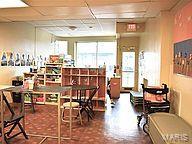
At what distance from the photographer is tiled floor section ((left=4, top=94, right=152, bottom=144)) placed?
3.87 metres

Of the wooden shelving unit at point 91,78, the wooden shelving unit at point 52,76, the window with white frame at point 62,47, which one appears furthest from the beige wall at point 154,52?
the window with white frame at point 62,47

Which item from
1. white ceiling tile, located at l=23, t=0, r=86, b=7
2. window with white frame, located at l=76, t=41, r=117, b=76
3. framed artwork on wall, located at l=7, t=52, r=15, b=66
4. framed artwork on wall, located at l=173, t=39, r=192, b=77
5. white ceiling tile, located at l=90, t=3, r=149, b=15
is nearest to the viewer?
framed artwork on wall, located at l=173, t=39, r=192, b=77

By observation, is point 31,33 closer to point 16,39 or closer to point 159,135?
point 16,39

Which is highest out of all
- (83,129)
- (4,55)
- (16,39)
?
(16,39)

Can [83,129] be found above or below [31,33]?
below

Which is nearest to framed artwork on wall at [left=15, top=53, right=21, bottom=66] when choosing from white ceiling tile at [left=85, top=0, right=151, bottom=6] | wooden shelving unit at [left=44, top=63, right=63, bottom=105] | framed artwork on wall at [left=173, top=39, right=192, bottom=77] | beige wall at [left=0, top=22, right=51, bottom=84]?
beige wall at [left=0, top=22, right=51, bottom=84]

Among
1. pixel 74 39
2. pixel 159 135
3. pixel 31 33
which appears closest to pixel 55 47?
pixel 74 39

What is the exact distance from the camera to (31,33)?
802cm

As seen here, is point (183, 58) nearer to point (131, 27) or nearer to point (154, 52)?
point (154, 52)

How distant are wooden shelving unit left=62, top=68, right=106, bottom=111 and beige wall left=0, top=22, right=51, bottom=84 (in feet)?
5.85

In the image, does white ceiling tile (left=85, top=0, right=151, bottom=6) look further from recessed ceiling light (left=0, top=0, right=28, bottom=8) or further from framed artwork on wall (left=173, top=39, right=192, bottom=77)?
recessed ceiling light (left=0, top=0, right=28, bottom=8)

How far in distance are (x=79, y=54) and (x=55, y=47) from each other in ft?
4.48

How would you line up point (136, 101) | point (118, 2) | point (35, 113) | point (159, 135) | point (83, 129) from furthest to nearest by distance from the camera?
point (136, 101), point (35, 113), point (83, 129), point (118, 2), point (159, 135)

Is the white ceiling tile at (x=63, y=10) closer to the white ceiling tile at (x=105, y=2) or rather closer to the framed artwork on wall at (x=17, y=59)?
the white ceiling tile at (x=105, y=2)
